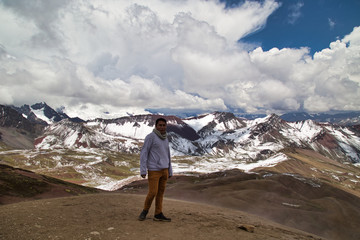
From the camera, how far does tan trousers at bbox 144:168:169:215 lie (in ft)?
32.1

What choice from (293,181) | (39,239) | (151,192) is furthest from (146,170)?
(293,181)

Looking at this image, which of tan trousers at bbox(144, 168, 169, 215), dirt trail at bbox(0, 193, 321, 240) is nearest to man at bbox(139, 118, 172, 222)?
tan trousers at bbox(144, 168, 169, 215)

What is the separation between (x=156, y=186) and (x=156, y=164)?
3.22 ft

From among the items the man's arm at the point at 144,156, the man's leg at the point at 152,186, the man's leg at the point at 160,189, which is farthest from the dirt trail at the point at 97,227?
the man's arm at the point at 144,156

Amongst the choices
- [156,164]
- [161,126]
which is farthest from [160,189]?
[161,126]

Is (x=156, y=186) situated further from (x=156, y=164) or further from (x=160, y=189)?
(x=156, y=164)

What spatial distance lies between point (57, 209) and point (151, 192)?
17.5 feet

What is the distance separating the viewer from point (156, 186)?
9812 mm

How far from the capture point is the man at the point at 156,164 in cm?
980

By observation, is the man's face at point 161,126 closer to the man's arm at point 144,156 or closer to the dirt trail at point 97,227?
the man's arm at point 144,156

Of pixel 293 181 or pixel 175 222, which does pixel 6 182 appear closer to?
pixel 175 222

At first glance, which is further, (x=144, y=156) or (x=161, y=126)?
(x=161, y=126)

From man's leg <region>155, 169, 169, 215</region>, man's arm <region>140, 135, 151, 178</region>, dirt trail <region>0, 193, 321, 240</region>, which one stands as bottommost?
dirt trail <region>0, 193, 321, 240</region>

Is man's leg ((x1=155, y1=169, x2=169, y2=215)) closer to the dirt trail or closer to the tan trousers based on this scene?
the tan trousers
